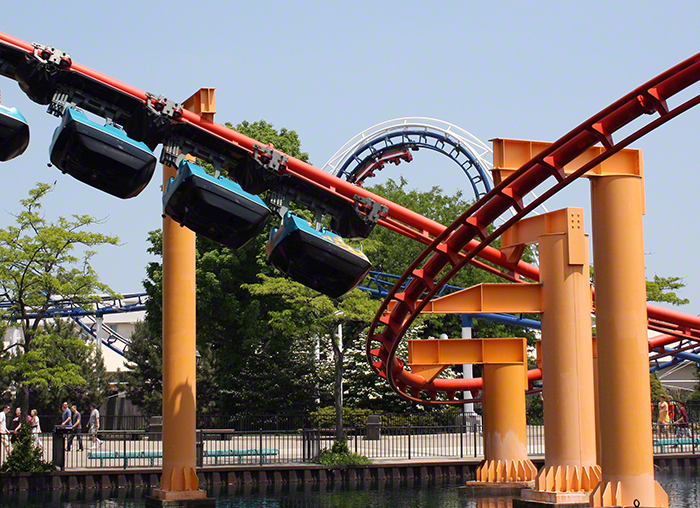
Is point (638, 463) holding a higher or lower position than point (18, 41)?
lower

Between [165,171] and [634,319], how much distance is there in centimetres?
978

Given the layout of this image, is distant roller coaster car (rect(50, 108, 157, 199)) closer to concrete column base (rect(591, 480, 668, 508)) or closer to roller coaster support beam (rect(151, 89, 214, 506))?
roller coaster support beam (rect(151, 89, 214, 506))

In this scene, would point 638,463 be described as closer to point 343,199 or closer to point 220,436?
point 343,199

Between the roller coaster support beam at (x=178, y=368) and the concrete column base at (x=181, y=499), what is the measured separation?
0.06 ft

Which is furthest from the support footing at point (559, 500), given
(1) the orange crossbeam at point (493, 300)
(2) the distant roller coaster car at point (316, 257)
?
(2) the distant roller coaster car at point (316, 257)

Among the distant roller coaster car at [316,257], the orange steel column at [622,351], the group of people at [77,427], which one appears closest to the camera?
the distant roller coaster car at [316,257]

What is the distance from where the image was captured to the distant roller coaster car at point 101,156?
1174 centimetres

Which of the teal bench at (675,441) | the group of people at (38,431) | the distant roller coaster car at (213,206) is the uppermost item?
the distant roller coaster car at (213,206)

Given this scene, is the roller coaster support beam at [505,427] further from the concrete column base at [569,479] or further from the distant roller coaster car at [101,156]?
the distant roller coaster car at [101,156]

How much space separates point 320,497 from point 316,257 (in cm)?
993

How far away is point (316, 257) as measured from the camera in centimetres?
1238

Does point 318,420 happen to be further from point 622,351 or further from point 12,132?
point 12,132

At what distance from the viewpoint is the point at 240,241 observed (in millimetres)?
12406

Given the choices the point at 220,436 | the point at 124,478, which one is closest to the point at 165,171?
the point at 124,478
